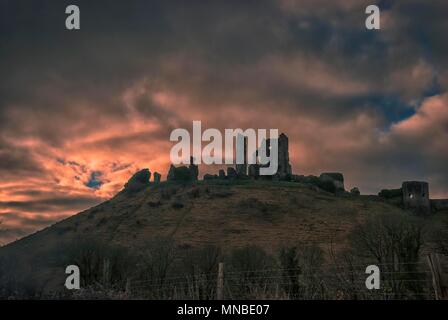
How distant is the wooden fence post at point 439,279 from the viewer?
11203mm

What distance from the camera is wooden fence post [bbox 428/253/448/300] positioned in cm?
1120

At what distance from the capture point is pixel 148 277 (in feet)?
157

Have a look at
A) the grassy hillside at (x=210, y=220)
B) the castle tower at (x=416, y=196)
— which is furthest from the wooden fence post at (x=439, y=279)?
the castle tower at (x=416, y=196)

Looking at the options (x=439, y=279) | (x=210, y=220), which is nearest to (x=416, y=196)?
(x=210, y=220)

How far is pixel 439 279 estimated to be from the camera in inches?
442

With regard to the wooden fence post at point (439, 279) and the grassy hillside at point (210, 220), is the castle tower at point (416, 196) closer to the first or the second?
the grassy hillside at point (210, 220)

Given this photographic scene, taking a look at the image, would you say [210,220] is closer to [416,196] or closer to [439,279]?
[416,196]

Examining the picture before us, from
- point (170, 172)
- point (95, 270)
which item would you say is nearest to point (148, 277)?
point (95, 270)

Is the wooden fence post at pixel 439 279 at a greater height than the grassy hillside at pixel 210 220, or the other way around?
the grassy hillside at pixel 210 220

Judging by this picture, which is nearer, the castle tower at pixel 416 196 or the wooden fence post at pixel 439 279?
the wooden fence post at pixel 439 279
